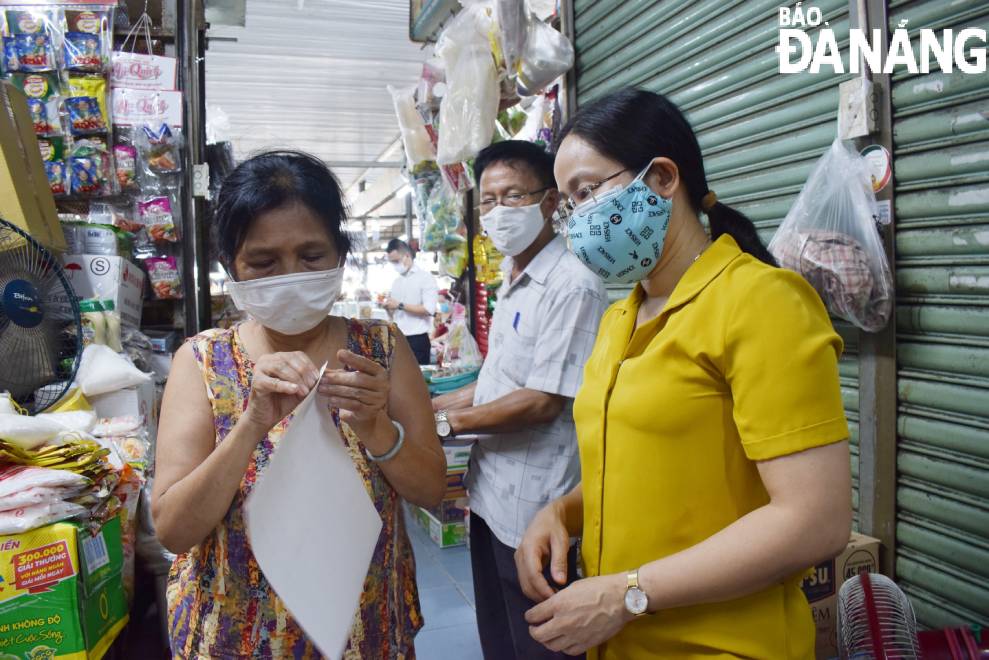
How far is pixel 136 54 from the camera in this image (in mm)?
3268

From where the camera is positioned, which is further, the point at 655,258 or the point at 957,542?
the point at 957,542

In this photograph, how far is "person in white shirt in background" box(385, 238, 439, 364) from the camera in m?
7.47

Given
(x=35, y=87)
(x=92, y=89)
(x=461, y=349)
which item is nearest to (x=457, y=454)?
(x=461, y=349)

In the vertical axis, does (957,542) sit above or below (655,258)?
below

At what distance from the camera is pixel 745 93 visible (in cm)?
226

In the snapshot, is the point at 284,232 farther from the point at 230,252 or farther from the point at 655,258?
the point at 655,258

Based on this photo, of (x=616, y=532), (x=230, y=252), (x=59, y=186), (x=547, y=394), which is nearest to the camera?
(x=616, y=532)

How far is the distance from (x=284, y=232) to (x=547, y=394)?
925 millimetres

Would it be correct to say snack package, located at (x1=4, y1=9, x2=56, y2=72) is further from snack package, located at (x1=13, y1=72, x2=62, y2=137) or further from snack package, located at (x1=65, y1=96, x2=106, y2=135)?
snack package, located at (x1=65, y1=96, x2=106, y2=135)

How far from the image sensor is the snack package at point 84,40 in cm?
305

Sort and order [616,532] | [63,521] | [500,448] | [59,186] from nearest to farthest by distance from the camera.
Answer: [616,532] < [63,521] < [500,448] < [59,186]

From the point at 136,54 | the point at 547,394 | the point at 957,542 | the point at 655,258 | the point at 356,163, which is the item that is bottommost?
the point at 957,542

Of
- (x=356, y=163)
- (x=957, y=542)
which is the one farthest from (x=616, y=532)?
(x=356, y=163)

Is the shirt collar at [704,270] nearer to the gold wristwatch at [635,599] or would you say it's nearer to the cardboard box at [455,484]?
the gold wristwatch at [635,599]
